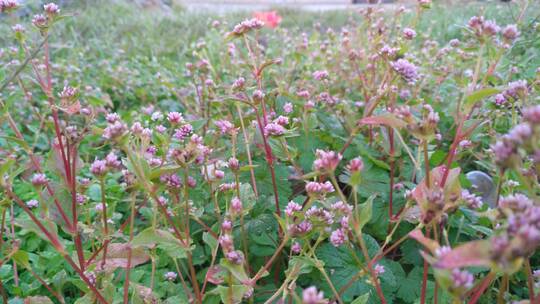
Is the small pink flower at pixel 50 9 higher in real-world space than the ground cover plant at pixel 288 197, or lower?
higher

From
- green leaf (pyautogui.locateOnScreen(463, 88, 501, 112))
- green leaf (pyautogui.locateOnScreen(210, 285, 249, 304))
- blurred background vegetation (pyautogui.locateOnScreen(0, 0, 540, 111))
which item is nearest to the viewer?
green leaf (pyautogui.locateOnScreen(463, 88, 501, 112))

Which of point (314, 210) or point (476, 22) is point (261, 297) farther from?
point (476, 22)

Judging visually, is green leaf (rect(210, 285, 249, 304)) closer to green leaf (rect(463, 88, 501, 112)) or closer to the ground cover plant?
the ground cover plant

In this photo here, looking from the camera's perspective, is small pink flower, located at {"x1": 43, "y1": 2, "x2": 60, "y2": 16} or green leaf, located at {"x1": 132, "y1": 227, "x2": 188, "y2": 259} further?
small pink flower, located at {"x1": 43, "y1": 2, "x2": 60, "y2": 16}

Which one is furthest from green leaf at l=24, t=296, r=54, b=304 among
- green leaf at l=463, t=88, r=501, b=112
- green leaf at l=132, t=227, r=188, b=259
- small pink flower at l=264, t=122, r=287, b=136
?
green leaf at l=463, t=88, r=501, b=112

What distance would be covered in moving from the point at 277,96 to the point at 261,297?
21.2 inches

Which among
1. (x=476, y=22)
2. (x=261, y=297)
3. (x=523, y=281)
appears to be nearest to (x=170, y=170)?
(x=261, y=297)

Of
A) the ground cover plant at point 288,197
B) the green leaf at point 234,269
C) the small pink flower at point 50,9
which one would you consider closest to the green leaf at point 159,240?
the ground cover plant at point 288,197

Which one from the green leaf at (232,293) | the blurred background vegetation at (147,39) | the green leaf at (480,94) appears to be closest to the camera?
the green leaf at (480,94)

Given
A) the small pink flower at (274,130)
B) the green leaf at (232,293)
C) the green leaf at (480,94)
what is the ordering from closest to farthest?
the green leaf at (480,94) < the green leaf at (232,293) < the small pink flower at (274,130)

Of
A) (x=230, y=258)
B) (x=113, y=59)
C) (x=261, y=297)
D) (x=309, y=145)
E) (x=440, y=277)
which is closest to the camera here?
(x=440, y=277)

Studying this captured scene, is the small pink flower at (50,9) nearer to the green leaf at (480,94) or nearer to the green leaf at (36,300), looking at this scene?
the green leaf at (36,300)

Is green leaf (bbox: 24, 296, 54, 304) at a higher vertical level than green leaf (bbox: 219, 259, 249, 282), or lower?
lower

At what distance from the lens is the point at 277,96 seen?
1.33 m
